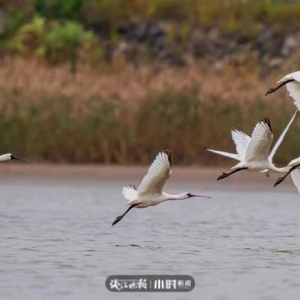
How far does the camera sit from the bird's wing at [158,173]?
13.9m

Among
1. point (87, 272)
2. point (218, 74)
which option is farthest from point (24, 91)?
point (87, 272)

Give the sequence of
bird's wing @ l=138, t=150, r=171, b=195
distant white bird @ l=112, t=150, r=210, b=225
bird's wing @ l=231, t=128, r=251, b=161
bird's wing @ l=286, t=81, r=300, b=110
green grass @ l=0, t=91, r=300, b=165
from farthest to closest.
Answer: green grass @ l=0, t=91, r=300, b=165 → bird's wing @ l=231, t=128, r=251, b=161 → bird's wing @ l=286, t=81, r=300, b=110 → distant white bird @ l=112, t=150, r=210, b=225 → bird's wing @ l=138, t=150, r=171, b=195

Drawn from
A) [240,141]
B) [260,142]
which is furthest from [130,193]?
[240,141]

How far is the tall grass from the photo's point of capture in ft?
78.6

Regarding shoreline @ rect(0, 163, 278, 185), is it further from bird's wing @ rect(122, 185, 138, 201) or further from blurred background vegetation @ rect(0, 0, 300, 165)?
bird's wing @ rect(122, 185, 138, 201)

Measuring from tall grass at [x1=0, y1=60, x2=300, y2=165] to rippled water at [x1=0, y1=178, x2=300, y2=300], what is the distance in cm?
115

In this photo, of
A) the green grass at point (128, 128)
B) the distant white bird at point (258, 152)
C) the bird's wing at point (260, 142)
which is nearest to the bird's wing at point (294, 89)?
the distant white bird at point (258, 152)

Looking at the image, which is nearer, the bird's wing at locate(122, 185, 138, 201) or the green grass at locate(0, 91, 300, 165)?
the bird's wing at locate(122, 185, 138, 201)

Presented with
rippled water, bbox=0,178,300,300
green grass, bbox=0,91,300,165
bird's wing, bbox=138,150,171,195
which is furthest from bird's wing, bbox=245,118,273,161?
green grass, bbox=0,91,300,165

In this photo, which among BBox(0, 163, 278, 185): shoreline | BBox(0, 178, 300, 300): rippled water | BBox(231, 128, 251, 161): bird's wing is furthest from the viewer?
BBox(0, 163, 278, 185): shoreline

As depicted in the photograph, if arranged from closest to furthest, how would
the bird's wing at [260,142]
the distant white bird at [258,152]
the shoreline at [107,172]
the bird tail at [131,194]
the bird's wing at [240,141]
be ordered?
the bird tail at [131,194] → the bird's wing at [260,142] → the distant white bird at [258,152] → the bird's wing at [240,141] → the shoreline at [107,172]

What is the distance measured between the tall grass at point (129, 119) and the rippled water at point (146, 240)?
1.15 metres

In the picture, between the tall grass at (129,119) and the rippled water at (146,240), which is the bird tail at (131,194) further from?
the tall grass at (129,119)

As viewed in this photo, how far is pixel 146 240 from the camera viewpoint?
1616 cm
